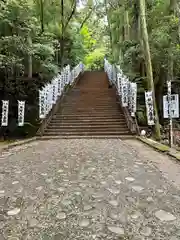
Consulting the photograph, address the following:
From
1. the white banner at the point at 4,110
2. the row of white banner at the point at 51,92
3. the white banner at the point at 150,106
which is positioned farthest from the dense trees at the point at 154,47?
the white banner at the point at 4,110

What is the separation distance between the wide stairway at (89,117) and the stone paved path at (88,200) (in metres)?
5.48

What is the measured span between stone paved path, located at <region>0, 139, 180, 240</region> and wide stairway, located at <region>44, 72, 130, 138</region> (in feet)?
18.0

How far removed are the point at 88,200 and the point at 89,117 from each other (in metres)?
9.52

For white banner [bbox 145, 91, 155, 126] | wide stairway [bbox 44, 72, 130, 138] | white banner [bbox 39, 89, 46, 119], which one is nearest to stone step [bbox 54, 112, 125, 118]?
wide stairway [bbox 44, 72, 130, 138]

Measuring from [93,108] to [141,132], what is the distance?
367 centimetres

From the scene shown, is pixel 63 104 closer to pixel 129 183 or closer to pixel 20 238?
pixel 129 183

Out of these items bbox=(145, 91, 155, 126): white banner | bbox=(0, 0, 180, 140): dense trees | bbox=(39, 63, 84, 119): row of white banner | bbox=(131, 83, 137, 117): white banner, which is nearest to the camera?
bbox=(145, 91, 155, 126): white banner

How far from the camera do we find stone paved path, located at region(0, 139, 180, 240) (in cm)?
239

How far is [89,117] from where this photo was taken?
1266 cm

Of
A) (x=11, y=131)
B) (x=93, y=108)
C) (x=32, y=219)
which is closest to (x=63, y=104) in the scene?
(x=93, y=108)

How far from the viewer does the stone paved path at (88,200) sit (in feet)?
7.83

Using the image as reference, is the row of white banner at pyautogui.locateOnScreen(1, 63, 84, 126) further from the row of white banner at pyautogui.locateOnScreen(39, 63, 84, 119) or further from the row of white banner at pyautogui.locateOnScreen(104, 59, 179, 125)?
the row of white banner at pyautogui.locateOnScreen(104, 59, 179, 125)

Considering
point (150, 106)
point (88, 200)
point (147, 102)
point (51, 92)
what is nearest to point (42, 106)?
point (51, 92)

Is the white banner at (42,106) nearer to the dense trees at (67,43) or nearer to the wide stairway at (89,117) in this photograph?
the wide stairway at (89,117)
